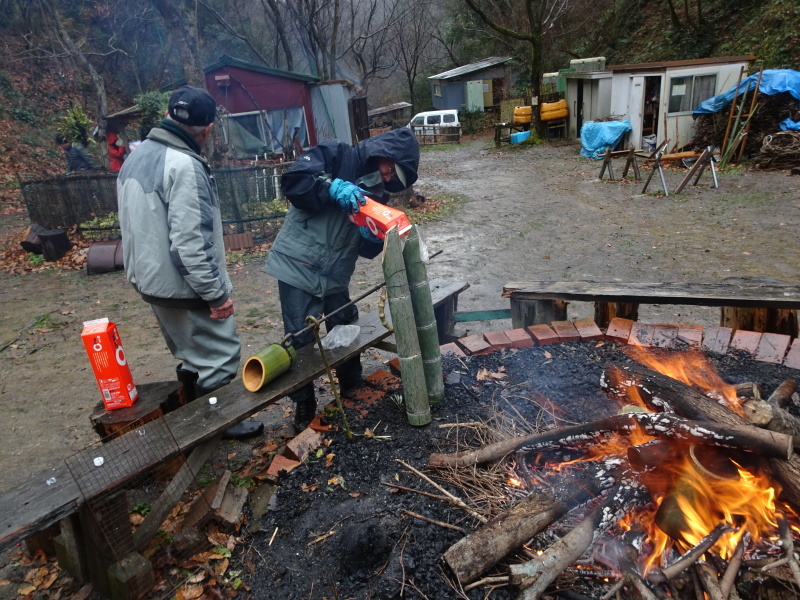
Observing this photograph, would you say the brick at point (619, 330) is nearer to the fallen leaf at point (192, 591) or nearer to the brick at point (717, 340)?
the brick at point (717, 340)

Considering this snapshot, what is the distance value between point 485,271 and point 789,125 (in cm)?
1117

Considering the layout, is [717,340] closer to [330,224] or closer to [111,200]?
[330,224]

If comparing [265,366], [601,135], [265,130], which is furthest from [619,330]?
[265,130]

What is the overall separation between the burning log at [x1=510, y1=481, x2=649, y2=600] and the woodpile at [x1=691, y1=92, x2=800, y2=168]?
14486mm

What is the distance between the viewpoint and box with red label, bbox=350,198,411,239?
2945 millimetres

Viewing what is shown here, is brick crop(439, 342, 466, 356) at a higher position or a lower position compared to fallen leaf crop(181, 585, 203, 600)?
higher

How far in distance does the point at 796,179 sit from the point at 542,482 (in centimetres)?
1296

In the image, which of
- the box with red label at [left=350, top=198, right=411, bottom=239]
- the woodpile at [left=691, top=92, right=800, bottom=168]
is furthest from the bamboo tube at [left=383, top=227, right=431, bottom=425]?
the woodpile at [left=691, top=92, right=800, bottom=168]

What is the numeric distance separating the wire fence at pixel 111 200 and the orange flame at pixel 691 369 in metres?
7.07

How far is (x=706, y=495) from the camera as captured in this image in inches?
84.4

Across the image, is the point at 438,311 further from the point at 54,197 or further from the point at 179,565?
the point at 54,197

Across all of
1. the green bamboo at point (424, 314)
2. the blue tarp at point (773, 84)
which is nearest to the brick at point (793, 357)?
the green bamboo at point (424, 314)

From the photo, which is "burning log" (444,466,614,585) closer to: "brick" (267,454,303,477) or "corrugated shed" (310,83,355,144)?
"brick" (267,454,303,477)

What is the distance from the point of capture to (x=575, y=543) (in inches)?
80.3
